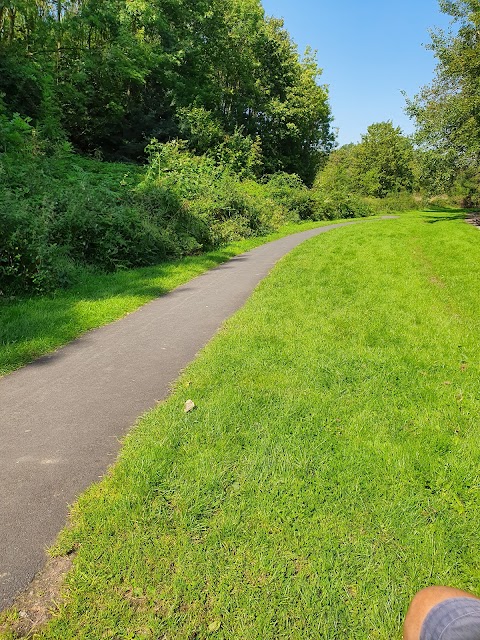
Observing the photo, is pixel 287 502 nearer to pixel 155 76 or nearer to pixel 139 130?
pixel 139 130

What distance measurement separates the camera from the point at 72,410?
3805mm

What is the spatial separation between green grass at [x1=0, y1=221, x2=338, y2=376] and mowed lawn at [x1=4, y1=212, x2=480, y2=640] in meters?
2.20

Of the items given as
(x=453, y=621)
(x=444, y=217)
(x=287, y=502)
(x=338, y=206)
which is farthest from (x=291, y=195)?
(x=453, y=621)

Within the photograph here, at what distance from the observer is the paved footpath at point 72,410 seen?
95.8 inches

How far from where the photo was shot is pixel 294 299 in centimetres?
740

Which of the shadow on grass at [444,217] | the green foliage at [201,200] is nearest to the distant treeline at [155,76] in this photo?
the green foliage at [201,200]

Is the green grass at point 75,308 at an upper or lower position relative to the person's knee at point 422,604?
upper

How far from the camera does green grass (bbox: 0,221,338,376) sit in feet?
17.3

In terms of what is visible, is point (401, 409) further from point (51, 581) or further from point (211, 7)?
point (211, 7)

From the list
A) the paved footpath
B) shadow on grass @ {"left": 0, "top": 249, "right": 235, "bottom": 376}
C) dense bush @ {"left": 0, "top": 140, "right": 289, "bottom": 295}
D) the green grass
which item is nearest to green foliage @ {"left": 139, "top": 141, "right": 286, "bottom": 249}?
dense bush @ {"left": 0, "top": 140, "right": 289, "bottom": 295}

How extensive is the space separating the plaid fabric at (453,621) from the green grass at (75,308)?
15.1 feet

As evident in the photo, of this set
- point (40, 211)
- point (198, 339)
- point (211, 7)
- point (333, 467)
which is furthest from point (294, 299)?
point (211, 7)

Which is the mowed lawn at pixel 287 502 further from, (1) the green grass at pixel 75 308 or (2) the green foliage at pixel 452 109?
(2) the green foliage at pixel 452 109

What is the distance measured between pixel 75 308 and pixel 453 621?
6572mm
